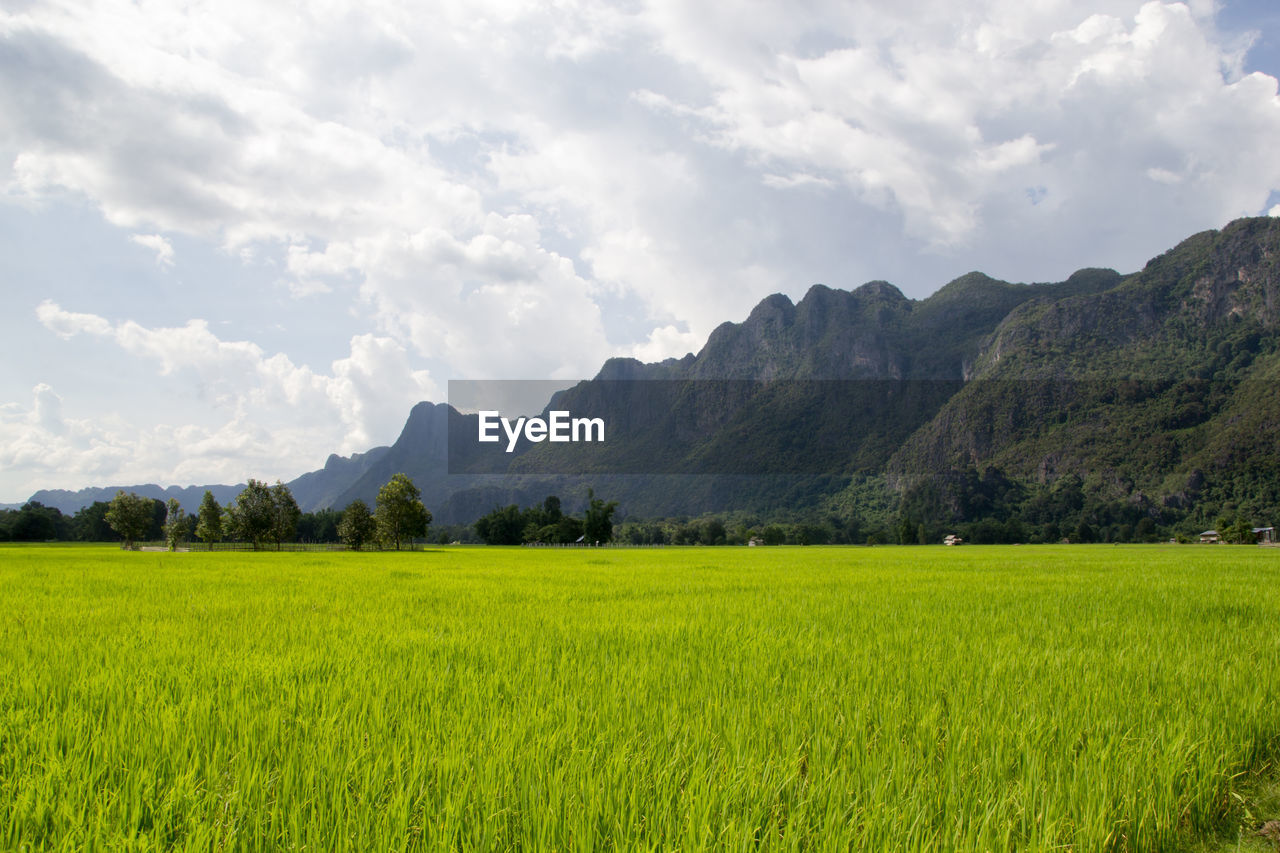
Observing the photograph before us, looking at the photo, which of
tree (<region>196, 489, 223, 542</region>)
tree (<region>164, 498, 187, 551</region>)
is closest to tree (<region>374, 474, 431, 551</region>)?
tree (<region>196, 489, 223, 542</region>)

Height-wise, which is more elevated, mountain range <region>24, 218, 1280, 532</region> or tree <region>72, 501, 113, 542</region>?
mountain range <region>24, 218, 1280, 532</region>

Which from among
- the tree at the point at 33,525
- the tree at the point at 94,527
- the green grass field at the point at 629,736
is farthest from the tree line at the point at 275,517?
the green grass field at the point at 629,736

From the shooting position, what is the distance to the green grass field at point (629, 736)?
6.86 ft

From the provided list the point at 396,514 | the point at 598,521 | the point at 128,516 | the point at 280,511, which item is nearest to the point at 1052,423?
the point at 598,521

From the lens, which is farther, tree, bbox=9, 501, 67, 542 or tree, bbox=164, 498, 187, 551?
tree, bbox=9, 501, 67, 542

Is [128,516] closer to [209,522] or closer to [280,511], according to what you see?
[209,522]

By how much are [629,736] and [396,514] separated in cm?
6422

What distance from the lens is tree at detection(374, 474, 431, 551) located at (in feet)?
201

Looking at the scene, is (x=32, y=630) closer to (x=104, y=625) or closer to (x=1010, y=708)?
(x=104, y=625)

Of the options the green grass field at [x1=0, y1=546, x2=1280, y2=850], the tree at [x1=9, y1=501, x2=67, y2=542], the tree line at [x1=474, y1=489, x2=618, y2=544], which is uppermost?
the green grass field at [x1=0, y1=546, x2=1280, y2=850]

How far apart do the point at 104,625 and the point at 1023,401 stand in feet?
604

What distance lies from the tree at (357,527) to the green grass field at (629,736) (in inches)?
2420

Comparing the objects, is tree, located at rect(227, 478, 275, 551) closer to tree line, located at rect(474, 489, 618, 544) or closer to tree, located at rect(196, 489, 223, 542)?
tree, located at rect(196, 489, 223, 542)

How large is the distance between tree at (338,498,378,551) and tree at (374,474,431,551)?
7.34 feet
